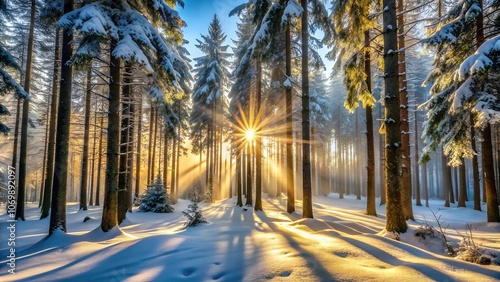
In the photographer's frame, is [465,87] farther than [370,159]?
No

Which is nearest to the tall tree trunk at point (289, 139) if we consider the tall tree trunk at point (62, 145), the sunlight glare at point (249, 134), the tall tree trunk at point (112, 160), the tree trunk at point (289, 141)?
the tree trunk at point (289, 141)

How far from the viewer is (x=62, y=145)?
22.7 ft

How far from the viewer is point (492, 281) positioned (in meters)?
2.78

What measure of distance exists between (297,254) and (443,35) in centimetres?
885

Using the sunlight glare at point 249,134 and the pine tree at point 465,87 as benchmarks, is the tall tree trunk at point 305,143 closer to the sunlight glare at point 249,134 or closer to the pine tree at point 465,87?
the pine tree at point 465,87

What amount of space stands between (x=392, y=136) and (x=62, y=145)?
9.09 meters

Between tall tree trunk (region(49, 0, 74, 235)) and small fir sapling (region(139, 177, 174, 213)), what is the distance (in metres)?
8.19

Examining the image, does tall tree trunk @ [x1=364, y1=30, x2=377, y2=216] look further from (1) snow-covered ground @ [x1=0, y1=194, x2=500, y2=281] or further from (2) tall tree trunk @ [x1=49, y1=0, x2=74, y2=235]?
(2) tall tree trunk @ [x1=49, y1=0, x2=74, y2=235]

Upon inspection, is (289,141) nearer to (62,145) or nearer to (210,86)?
(62,145)

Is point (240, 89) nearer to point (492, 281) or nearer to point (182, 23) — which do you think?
point (182, 23)

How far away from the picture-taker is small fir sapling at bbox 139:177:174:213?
14.8 metres

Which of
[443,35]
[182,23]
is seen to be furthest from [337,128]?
[182,23]

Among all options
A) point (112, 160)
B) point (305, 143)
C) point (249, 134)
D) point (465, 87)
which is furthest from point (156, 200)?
point (465, 87)

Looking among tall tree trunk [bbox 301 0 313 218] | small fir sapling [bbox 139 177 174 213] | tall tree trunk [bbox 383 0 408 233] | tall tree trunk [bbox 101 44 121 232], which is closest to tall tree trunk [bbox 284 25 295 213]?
tall tree trunk [bbox 301 0 313 218]
